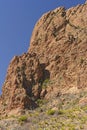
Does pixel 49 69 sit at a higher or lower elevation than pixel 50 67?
lower

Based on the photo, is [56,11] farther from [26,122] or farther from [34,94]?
[26,122]

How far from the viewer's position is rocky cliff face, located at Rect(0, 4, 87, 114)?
10238 centimetres

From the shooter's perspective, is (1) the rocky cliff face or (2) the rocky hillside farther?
(1) the rocky cliff face

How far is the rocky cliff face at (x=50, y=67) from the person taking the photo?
10238 centimetres

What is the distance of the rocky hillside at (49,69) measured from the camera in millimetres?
101250

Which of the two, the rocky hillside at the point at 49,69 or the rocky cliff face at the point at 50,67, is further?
the rocky cliff face at the point at 50,67

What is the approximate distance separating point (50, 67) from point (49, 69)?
0.63m

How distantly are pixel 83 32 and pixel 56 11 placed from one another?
20.8 metres

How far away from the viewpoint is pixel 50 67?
365 ft

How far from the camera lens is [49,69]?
111125 mm

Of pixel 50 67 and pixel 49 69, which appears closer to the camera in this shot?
pixel 49 69

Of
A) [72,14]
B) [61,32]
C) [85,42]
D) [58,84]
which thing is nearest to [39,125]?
[58,84]

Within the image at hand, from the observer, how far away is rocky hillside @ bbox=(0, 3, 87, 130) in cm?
10125

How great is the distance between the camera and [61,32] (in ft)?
393
